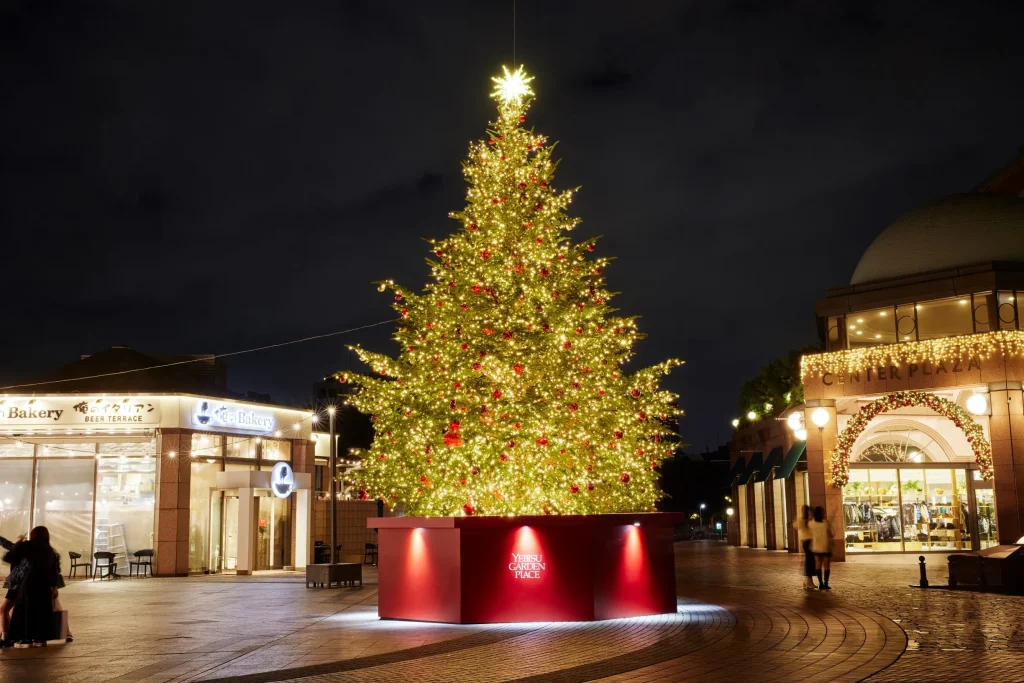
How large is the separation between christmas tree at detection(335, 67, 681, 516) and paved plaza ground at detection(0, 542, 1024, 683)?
2.34m

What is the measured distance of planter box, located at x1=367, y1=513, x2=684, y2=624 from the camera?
15.3 meters

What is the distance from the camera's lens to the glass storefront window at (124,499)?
32344 mm

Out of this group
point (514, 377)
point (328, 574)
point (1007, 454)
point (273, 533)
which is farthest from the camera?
point (273, 533)

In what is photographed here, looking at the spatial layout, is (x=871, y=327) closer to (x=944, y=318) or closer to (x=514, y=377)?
(x=944, y=318)

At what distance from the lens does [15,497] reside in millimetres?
32312

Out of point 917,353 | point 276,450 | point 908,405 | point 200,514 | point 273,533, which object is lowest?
point 273,533

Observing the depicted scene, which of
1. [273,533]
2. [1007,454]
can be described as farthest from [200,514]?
[1007,454]

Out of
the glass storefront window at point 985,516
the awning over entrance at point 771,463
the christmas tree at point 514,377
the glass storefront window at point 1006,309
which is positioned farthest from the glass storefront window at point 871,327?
the christmas tree at point 514,377

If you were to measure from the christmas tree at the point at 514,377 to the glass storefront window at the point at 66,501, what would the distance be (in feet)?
53.8

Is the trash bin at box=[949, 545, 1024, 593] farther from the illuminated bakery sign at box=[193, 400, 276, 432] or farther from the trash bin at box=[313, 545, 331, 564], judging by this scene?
the illuminated bakery sign at box=[193, 400, 276, 432]

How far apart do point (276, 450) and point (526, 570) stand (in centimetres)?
2325

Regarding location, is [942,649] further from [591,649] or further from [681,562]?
[681,562]

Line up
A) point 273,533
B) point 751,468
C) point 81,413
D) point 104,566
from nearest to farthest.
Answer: point 104,566, point 81,413, point 273,533, point 751,468

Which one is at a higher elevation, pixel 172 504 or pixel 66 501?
pixel 66 501
